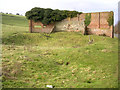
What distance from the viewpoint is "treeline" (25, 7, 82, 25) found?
30.7 meters

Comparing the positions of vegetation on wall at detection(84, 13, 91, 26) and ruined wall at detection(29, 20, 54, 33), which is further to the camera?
ruined wall at detection(29, 20, 54, 33)

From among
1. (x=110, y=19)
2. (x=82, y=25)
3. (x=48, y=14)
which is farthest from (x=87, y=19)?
(x=48, y=14)

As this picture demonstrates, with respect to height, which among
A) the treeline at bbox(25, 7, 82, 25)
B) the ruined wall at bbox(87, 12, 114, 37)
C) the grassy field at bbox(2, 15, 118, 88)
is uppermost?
the treeline at bbox(25, 7, 82, 25)

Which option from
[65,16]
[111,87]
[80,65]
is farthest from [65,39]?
[111,87]

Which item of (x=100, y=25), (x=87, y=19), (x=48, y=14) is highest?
(x=48, y=14)

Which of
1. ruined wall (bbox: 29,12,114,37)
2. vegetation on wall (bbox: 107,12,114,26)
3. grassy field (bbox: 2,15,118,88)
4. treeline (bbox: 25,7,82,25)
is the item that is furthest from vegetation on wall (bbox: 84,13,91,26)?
grassy field (bbox: 2,15,118,88)

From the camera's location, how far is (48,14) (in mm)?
30781

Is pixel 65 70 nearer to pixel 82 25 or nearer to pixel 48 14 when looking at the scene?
pixel 82 25

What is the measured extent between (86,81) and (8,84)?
479 centimetres

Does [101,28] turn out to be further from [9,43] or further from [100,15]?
[9,43]

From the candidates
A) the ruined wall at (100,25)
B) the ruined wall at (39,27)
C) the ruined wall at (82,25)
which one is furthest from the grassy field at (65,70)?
the ruined wall at (39,27)

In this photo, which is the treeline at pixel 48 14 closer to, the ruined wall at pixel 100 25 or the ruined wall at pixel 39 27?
the ruined wall at pixel 39 27

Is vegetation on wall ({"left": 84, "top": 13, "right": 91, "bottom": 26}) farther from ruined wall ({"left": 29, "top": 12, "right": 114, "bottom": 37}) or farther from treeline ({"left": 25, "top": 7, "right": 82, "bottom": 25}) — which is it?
treeline ({"left": 25, "top": 7, "right": 82, "bottom": 25})

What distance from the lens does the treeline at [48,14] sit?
3066 cm
